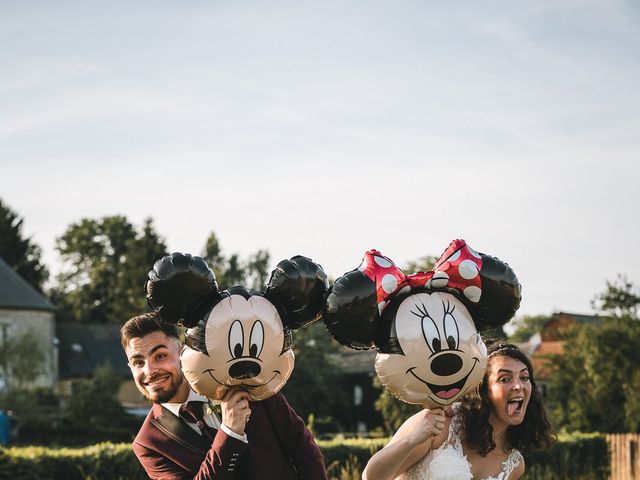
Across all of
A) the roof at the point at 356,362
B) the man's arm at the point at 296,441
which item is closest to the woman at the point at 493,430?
the man's arm at the point at 296,441

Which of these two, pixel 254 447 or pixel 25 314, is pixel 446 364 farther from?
pixel 25 314

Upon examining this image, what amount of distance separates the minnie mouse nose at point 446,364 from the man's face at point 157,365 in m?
1.13

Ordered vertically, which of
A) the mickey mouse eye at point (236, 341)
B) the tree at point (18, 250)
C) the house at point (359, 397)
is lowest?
the house at point (359, 397)

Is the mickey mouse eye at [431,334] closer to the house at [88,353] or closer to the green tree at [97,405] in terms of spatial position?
the green tree at [97,405]

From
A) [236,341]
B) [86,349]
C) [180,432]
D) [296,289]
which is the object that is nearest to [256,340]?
[236,341]

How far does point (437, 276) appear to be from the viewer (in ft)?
12.4

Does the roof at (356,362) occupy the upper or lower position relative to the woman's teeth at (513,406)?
lower

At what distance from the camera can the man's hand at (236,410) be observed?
3.59m

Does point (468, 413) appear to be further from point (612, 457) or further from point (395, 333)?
point (612, 457)

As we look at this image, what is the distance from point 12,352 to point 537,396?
3740 centimetres

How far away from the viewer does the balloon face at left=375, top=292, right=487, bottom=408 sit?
11.9 feet

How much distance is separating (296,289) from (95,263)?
67332 millimetres

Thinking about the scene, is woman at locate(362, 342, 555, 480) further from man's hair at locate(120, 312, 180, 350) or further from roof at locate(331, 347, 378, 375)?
roof at locate(331, 347, 378, 375)

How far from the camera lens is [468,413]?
173 inches
